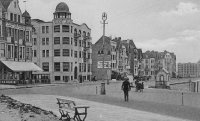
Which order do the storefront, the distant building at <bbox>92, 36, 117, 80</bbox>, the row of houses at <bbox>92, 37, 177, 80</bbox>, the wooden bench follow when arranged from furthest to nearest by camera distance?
the row of houses at <bbox>92, 37, 177, 80</bbox>, the distant building at <bbox>92, 36, 117, 80</bbox>, the storefront, the wooden bench

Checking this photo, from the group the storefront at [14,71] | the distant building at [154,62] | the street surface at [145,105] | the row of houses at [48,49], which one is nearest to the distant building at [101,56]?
the row of houses at [48,49]

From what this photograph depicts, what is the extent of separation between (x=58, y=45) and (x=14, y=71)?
2285cm

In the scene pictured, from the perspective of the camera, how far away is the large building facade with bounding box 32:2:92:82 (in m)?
78.7

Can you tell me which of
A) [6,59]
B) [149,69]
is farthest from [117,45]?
[6,59]

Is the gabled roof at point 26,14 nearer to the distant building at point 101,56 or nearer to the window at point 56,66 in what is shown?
the window at point 56,66

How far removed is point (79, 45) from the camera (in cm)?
8519

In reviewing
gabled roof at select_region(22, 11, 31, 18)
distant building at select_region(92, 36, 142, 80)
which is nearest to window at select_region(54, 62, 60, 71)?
distant building at select_region(92, 36, 142, 80)

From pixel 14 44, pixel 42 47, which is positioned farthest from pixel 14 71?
pixel 42 47

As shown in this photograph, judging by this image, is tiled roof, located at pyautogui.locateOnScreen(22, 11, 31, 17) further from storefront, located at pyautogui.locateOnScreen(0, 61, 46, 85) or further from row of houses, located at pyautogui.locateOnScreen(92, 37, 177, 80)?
row of houses, located at pyautogui.locateOnScreen(92, 37, 177, 80)

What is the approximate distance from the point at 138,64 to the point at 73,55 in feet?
215

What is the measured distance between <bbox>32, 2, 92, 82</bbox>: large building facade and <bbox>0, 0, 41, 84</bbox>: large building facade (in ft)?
41.3

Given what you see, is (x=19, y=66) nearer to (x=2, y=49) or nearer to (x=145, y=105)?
(x=2, y=49)

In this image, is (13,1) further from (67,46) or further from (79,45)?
(79,45)

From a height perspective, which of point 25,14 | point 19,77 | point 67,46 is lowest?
point 19,77
